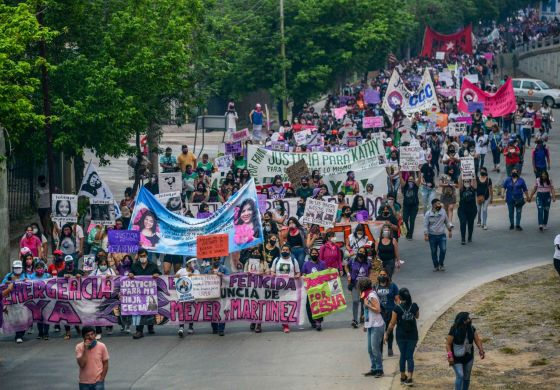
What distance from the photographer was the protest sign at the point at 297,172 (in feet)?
100

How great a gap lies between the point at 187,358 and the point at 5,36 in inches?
253

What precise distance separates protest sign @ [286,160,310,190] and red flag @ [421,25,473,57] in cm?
3503

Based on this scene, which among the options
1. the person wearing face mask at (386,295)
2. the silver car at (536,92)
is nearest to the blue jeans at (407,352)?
the person wearing face mask at (386,295)

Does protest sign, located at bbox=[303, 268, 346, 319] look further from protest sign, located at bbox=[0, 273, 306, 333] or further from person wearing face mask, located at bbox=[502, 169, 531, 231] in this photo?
person wearing face mask, located at bbox=[502, 169, 531, 231]

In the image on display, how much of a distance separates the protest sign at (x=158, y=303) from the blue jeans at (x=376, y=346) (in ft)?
9.80

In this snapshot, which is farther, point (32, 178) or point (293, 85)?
point (293, 85)

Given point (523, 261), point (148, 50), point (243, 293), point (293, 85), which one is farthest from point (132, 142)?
point (243, 293)

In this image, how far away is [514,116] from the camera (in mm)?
43406

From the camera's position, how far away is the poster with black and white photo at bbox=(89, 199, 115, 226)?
2597 cm

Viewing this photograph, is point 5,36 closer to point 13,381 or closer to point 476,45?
point 13,381

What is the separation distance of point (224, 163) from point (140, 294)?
11319mm

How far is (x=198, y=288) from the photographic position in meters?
22.2

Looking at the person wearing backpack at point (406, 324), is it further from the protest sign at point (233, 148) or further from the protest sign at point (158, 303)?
the protest sign at point (233, 148)

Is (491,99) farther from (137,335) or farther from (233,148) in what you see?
(137,335)
